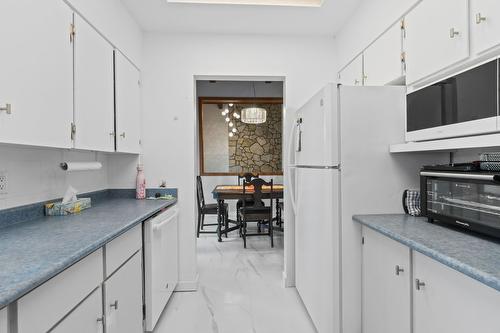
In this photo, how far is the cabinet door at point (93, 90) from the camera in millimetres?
1734

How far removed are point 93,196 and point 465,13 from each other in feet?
8.87

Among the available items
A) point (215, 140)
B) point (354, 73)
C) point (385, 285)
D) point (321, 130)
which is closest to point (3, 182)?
point (321, 130)

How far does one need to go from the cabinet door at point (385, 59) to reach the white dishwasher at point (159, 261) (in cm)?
185

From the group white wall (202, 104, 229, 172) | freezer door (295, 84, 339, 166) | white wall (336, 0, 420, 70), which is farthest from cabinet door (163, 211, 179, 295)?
white wall (202, 104, 229, 172)

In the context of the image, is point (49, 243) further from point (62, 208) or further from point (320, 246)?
point (320, 246)

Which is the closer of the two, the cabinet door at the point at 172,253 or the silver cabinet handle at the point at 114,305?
the silver cabinet handle at the point at 114,305

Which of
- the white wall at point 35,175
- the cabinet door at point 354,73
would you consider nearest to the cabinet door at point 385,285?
the cabinet door at point 354,73

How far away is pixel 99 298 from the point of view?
1.31 m

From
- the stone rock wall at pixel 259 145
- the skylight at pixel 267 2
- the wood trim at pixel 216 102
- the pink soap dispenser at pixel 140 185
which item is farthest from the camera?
the stone rock wall at pixel 259 145

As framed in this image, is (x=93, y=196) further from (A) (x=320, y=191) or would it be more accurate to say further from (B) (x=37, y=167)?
(A) (x=320, y=191)

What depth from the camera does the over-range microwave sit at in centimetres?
116

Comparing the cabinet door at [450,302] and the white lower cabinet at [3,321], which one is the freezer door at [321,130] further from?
the white lower cabinet at [3,321]

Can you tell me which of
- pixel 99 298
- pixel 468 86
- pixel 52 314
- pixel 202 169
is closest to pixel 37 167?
pixel 99 298

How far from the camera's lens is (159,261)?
220 centimetres
